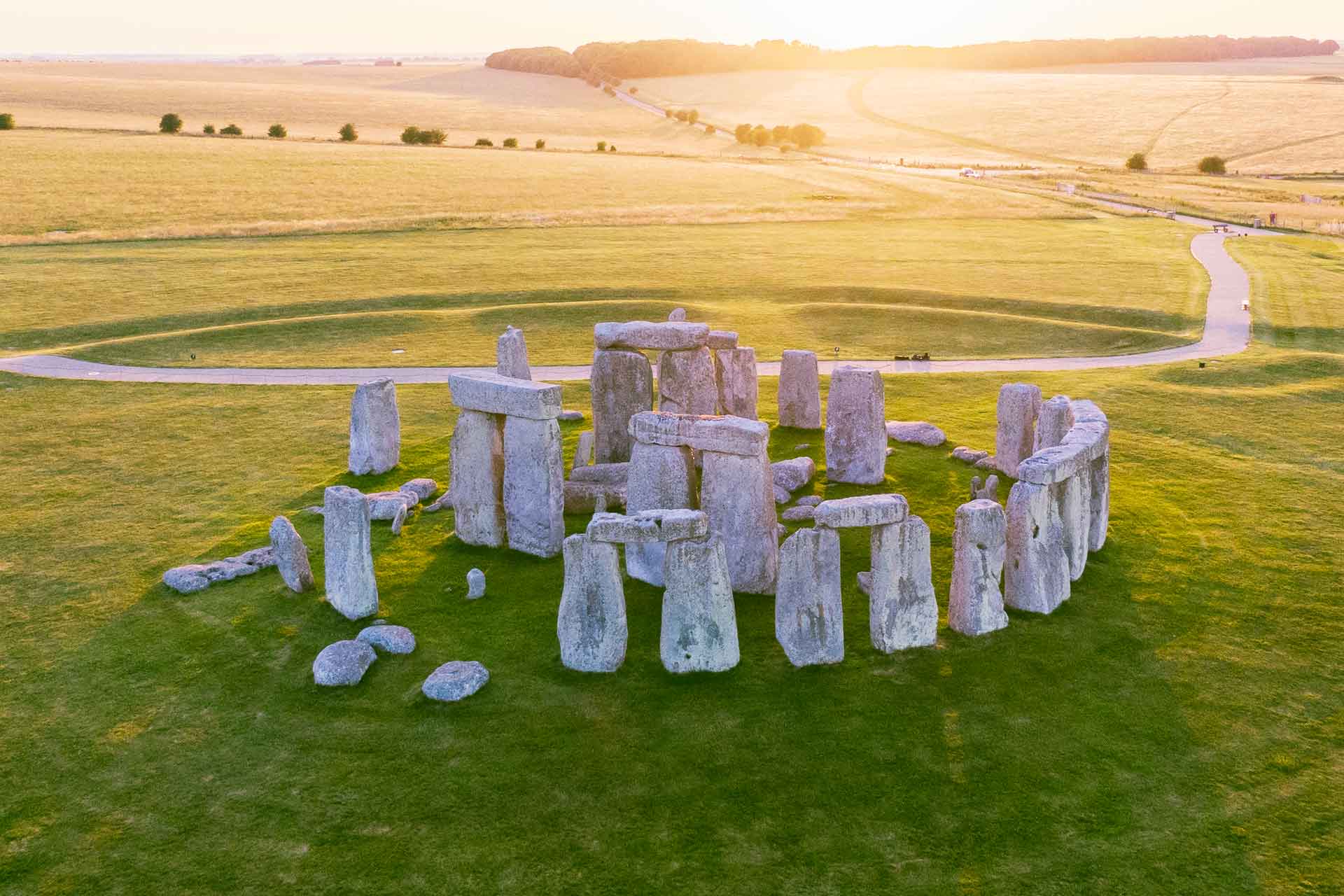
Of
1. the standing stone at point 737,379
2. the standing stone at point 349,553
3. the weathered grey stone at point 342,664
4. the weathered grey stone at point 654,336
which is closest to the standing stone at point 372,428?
the weathered grey stone at point 654,336

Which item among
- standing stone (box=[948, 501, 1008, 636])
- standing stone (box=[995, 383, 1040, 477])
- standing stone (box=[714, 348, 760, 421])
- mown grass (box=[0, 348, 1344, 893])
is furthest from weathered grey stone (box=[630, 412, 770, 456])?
standing stone (box=[714, 348, 760, 421])

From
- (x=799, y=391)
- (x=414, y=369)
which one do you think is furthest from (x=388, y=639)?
(x=414, y=369)

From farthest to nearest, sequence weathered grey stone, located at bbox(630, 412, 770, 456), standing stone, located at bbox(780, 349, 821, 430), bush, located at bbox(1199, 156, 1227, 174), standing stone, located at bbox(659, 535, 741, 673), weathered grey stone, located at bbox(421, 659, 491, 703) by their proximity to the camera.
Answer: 1. bush, located at bbox(1199, 156, 1227, 174)
2. standing stone, located at bbox(780, 349, 821, 430)
3. weathered grey stone, located at bbox(630, 412, 770, 456)
4. standing stone, located at bbox(659, 535, 741, 673)
5. weathered grey stone, located at bbox(421, 659, 491, 703)

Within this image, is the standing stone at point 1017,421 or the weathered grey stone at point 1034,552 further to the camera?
the standing stone at point 1017,421

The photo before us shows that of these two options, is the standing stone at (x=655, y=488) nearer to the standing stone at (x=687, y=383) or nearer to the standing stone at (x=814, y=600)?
the standing stone at (x=814, y=600)

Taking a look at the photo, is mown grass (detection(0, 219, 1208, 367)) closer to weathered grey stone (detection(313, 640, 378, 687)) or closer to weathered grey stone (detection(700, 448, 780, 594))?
weathered grey stone (detection(700, 448, 780, 594))

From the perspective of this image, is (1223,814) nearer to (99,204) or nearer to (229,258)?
(229,258)
